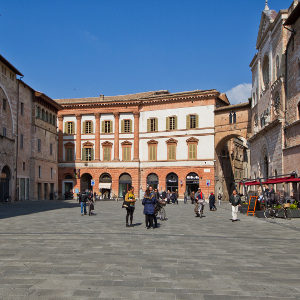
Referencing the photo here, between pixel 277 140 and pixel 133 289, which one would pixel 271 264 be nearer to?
pixel 133 289

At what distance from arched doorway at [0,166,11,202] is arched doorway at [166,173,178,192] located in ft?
69.5

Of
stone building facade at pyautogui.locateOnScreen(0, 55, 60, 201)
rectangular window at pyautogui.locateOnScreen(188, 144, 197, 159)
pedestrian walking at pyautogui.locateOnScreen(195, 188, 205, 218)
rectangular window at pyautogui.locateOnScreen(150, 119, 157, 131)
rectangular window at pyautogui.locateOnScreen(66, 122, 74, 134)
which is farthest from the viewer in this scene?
rectangular window at pyautogui.locateOnScreen(66, 122, 74, 134)

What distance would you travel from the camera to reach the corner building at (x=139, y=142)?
165 feet

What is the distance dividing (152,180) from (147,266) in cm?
4474

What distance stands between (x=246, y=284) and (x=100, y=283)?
2.42 metres

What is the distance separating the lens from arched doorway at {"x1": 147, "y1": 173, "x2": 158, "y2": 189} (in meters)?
52.4

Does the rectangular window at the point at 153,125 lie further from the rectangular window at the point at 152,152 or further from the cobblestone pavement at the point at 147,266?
the cobblestone pavement at the point at 147,266

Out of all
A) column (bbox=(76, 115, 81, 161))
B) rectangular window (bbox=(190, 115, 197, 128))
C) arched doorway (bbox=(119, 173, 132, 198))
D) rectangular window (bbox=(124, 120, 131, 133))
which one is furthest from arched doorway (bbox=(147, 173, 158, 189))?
column (bbox=(76, 115, 81, 161))

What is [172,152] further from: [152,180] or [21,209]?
[21,209]

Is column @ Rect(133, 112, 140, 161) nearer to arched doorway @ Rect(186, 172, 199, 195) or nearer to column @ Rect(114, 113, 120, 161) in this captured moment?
column @ Rect(114, 113, 120, 161)

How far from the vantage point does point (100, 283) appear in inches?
256

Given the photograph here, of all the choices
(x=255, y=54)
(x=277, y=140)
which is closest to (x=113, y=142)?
(x=255, y=54)

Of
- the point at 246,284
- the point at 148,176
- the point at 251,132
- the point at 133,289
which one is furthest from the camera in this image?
the point at 148,176

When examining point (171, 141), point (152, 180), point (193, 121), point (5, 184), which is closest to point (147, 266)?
point (5, 184)
